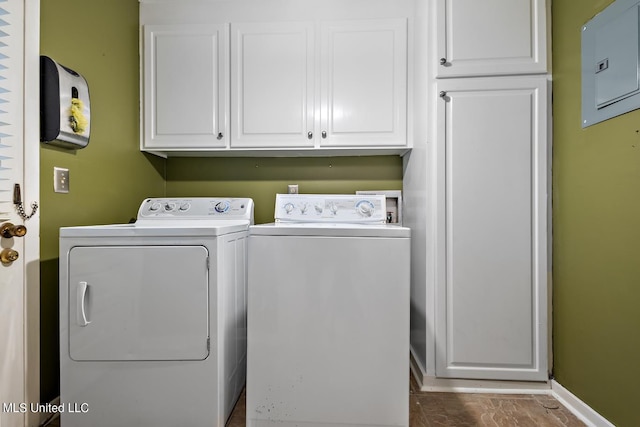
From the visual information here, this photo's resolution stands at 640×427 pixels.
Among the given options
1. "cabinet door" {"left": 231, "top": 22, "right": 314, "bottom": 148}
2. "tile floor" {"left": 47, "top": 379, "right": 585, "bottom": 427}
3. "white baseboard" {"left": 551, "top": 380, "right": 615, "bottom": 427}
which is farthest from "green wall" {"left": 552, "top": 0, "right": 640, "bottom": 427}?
"cabinet door" {"left": 231, "top": 22, "right": 314, "bottom": 148}

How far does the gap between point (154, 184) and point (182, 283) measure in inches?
51.1

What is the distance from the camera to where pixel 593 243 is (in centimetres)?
138

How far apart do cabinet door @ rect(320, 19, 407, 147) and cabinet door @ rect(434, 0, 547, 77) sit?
13.4 inches

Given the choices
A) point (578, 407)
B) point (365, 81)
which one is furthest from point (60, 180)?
point (578, 407)

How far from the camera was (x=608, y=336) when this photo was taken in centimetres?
130

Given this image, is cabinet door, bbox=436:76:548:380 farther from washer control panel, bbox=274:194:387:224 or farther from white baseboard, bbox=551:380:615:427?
washer control panel, bbox=274:194:387:224

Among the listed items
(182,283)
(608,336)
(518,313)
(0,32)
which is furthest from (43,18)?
(608,336)

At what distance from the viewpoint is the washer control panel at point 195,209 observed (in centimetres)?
205

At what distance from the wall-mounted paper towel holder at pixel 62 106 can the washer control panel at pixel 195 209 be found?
58 cm

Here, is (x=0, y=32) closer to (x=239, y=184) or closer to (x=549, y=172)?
(x=239, y=184)

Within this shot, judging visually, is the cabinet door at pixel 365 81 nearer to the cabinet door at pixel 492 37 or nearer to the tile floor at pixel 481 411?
the cabinet door at pixel 492 37

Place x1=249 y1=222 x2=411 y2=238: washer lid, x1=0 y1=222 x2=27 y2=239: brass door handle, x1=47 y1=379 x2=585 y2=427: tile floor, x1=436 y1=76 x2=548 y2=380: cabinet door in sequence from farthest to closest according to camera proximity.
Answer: x1=436 y1=76 x2=548 y2=380: cabinet door → x1=47 y1=379 x2=585 y2=427: tile floor → x1=249 y1=222 x2=411 y2=238: washer lid → x1=0 y1=222 x2=27 y2=239: brass door handle

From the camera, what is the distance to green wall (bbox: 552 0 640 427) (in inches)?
47.5

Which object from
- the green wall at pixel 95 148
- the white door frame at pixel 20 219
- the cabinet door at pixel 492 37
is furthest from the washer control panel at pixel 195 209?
the cabinet door at pixel 492 37
